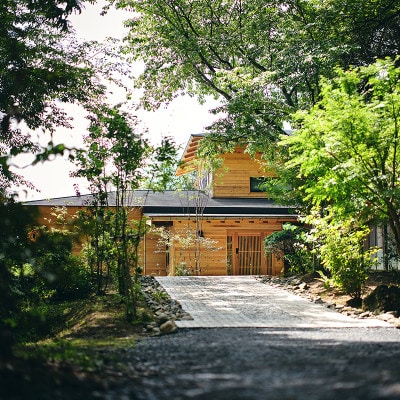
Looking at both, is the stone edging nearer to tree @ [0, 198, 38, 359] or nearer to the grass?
the grass

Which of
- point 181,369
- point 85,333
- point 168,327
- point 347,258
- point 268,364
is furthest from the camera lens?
point 347,258

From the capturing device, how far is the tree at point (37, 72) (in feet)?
35.6

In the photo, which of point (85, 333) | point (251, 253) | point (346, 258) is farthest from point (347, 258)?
point (251, 253)

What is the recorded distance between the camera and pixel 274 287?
563 inches

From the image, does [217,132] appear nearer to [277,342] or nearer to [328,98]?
[328,98]

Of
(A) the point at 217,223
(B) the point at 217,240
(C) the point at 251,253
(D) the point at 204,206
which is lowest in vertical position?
(C) the point at 251,253

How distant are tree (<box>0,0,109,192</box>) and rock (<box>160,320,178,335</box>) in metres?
4.67

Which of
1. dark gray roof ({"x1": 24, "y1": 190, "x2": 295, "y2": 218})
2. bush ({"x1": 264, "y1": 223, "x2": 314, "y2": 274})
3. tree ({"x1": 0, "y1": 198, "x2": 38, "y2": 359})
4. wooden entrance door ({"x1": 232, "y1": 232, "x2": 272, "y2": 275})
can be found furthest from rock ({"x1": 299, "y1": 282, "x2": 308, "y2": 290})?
wooden entrance door ({"x1": 232, "y1": 232, "x2": 272, "y2": 275})

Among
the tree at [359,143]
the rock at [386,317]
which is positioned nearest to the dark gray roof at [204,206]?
the tree at [359,143]

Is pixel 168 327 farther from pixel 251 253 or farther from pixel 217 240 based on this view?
pixel 251 253

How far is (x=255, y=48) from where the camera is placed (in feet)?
52.4

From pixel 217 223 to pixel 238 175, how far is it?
9.51 ft

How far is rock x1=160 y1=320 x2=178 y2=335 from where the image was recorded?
7.91 m

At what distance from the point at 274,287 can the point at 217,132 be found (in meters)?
5.10
